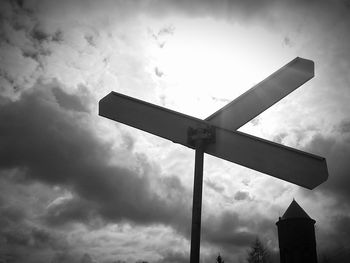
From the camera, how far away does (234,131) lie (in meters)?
3.66

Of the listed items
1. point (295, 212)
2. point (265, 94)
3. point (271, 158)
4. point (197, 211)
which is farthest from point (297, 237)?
point (197, 211)

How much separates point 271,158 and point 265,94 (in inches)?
38.2

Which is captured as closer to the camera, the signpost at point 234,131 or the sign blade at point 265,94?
the signpost at point 234,131

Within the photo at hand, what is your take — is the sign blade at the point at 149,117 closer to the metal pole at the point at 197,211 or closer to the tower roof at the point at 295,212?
the metal pole at the point at 197,211

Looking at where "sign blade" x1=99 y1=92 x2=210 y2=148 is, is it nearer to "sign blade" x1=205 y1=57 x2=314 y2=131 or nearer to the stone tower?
"sign blade" x1=205 y1=57 x2=314 y2=131

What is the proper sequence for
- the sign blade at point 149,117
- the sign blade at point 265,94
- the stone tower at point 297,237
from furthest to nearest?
the stone tower at point 297,237
the sign blade at point 149,117
the sign blade at point 265,94

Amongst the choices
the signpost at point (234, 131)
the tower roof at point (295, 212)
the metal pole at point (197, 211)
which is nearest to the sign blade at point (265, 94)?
the signpost at point (234, 131)

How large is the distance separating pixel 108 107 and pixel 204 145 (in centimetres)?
170

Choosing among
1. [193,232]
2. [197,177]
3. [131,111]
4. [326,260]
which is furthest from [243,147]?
[326,260]

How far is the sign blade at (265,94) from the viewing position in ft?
12.6

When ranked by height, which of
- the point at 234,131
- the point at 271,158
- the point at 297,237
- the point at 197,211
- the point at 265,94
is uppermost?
the point at 297,237

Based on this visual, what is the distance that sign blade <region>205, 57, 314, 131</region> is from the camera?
3.83m

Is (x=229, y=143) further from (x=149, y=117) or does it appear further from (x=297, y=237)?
(x=297, y=237)

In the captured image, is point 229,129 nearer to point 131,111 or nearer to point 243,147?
point 243,147
